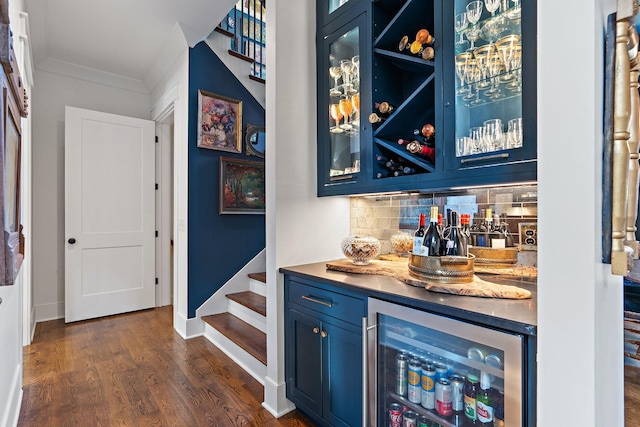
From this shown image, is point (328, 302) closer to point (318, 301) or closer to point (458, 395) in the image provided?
point (318, 301)

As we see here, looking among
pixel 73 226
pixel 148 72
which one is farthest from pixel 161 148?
pixel 73 226

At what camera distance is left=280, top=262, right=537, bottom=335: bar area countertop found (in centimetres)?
103

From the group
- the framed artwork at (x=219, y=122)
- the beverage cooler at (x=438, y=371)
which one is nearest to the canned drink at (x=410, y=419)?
the beverage cooler at (x=438, y=371)

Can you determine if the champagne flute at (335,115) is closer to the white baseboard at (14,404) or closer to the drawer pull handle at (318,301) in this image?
the drawer pull handle at (318,301)

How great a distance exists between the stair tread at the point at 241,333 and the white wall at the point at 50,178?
1929 mm

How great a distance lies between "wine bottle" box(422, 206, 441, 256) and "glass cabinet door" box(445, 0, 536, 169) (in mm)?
249

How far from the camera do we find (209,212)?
3.21 meters

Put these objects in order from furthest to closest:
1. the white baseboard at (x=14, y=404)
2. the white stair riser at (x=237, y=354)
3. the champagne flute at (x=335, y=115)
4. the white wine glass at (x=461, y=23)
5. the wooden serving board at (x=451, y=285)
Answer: the white stair riser at (x=237, y=354), the champagne flute at (x=335, y=115), the white baseboard at (x=14, y=404), the white wine glass at (x=461, y=23), the wooden serving board at (x=451, y=285)

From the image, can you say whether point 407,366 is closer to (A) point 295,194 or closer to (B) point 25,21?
(A) point 295,194

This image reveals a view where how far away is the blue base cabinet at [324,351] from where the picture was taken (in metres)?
1.53

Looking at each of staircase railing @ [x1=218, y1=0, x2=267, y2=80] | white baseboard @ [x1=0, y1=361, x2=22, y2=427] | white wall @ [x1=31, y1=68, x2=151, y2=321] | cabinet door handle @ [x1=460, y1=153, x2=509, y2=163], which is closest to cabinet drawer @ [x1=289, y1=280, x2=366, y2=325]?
cabinet door handle @ [x1=460, y1=153, x2=509, y2=163]

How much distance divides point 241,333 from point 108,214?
7.28 feet

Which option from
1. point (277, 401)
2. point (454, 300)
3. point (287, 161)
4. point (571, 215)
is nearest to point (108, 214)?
point (287, 161)

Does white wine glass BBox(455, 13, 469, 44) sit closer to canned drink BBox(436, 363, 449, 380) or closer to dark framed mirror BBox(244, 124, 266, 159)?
canned drink BBox(436, 363, 449, 380)
